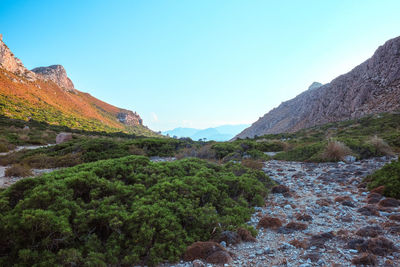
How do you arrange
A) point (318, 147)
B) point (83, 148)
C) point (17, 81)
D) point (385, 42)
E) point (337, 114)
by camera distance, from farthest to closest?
point (17, 81)
point (337, 114)
point (385, 42)
point (318, 147)
point (83, 148)

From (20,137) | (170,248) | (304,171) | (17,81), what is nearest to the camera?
(170,248)

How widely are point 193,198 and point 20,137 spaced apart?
2605 centimetres

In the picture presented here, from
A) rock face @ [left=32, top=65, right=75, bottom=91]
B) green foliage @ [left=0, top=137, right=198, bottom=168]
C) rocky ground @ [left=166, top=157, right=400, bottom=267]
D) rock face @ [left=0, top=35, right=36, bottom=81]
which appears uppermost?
rock face @ [left=32, top=65, right=75, bottom=91]

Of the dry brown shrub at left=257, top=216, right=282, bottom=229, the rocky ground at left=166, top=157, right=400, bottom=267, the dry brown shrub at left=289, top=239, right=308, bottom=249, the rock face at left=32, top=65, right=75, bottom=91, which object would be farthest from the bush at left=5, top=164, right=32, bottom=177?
the rock face at left=32, top=65, right=75, bottom=91

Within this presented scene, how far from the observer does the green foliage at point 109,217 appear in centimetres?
376

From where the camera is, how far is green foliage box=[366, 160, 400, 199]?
725cm

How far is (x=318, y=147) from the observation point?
16156 mm

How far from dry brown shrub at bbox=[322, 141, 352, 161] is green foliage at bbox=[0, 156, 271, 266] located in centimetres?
988

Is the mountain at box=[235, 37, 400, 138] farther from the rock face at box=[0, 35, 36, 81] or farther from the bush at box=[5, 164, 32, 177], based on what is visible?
the rock face at box=[0, 35, 36, 81]

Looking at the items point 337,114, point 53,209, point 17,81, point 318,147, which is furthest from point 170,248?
point 17,81

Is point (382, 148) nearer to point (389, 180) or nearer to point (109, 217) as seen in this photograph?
point (389, 180)

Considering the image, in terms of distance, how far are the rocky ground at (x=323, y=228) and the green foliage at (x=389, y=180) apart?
343mm

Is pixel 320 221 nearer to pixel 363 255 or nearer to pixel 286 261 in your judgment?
pixel 363 255

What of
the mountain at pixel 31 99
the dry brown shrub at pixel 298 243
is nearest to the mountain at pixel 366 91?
the dry brown shrub at pixel 298 243
